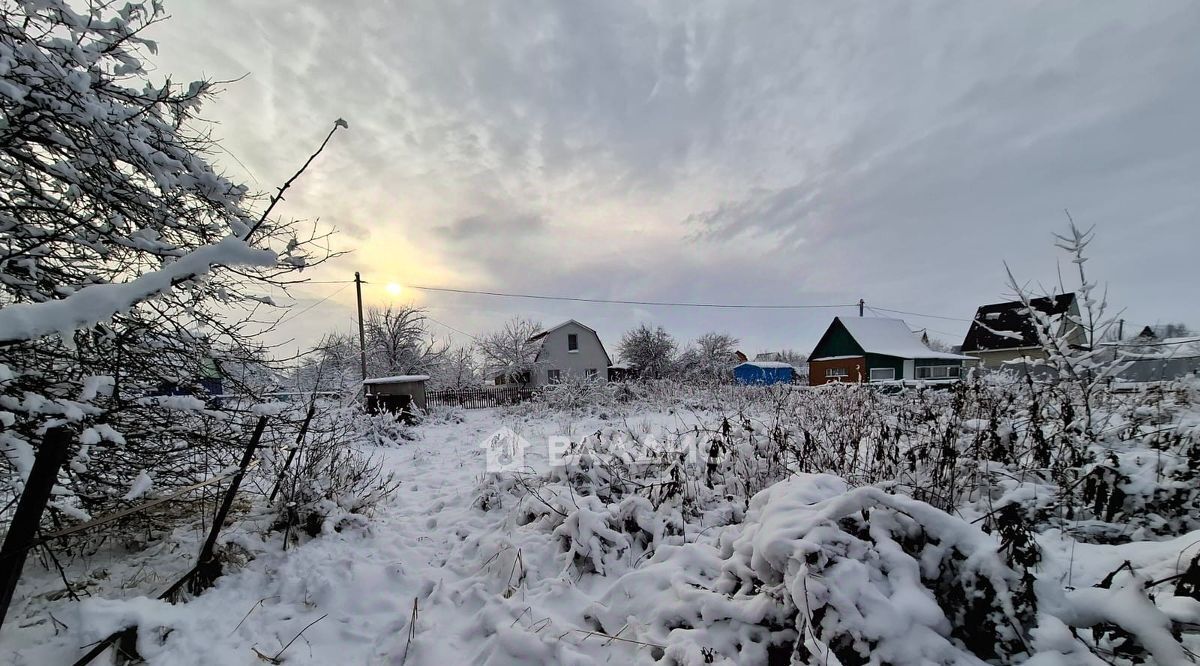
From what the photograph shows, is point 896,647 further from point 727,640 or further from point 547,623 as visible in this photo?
point 547,623

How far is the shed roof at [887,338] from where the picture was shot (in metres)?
24.4

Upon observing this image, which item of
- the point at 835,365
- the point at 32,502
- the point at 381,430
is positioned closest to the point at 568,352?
the point at 835,365

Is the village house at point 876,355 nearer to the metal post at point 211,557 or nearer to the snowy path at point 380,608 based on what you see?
the snowy path at point 380,608

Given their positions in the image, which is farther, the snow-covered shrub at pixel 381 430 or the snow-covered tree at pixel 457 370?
the snow-covered tree at pixel 457 370

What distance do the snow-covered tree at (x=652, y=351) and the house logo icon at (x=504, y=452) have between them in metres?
18.2

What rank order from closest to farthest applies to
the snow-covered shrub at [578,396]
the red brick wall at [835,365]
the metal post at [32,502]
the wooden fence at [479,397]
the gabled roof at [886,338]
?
the metal post at [32,502] → the snow-covered shrub at [578,396] → the wooden fence at [479,397] → the gabled roof at [886,338] → the red brick wall at [835,365]

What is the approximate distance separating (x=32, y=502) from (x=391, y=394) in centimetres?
1067

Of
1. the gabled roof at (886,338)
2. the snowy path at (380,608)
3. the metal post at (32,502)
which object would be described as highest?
the gabled roof at (886,338)

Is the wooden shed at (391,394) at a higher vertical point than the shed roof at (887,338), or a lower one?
lower

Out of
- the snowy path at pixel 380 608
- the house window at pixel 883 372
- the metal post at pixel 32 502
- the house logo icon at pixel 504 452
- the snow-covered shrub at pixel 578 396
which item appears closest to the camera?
the metal post at pixel 32 502

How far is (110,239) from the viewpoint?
2.70 m

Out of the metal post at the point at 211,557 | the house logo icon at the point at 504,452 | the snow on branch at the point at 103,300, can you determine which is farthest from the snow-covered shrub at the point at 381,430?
the snow on branch at the point at 103,300

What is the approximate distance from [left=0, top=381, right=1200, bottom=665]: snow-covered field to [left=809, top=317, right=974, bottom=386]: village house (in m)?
22.1

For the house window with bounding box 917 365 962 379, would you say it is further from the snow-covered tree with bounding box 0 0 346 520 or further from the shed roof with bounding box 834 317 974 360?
the snow-covered tree with bounding box 0 0 346 520
